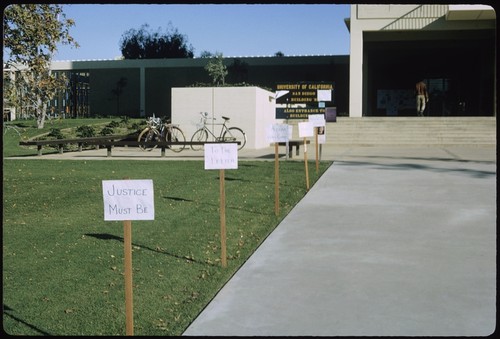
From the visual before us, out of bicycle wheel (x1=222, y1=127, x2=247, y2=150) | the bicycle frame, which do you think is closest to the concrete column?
bicycle wheel (x1=222, y1=127, x2=247, y2=150)

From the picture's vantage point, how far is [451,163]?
17672 millimetres

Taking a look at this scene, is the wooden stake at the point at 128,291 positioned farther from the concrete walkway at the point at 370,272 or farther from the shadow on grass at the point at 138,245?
the shadow on grass at the point at 138,245

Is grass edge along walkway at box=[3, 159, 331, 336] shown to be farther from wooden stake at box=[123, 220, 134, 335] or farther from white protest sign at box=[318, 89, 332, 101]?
white protest sign at box=[318, 89, 332, 101]

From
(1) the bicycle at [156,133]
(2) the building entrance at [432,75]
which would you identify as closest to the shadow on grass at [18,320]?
(1) the bicycle at [156,133]

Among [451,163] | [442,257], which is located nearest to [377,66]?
[451,163]

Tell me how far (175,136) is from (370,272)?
59.3 feet

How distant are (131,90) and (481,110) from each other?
26.1 metres

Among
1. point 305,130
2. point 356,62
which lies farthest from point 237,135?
point 356,62

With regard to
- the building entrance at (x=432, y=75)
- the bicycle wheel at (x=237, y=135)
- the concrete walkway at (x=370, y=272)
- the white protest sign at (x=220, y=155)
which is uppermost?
the building entrance at (x=432, y=75)

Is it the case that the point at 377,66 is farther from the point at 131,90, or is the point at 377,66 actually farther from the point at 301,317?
the point at 301,317

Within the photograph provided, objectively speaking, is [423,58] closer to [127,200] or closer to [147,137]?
[147,137]

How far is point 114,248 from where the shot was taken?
25.1 ft

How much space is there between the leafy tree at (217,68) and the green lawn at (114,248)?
30723 mm

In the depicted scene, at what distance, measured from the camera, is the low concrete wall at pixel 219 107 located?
2480 centimetres
